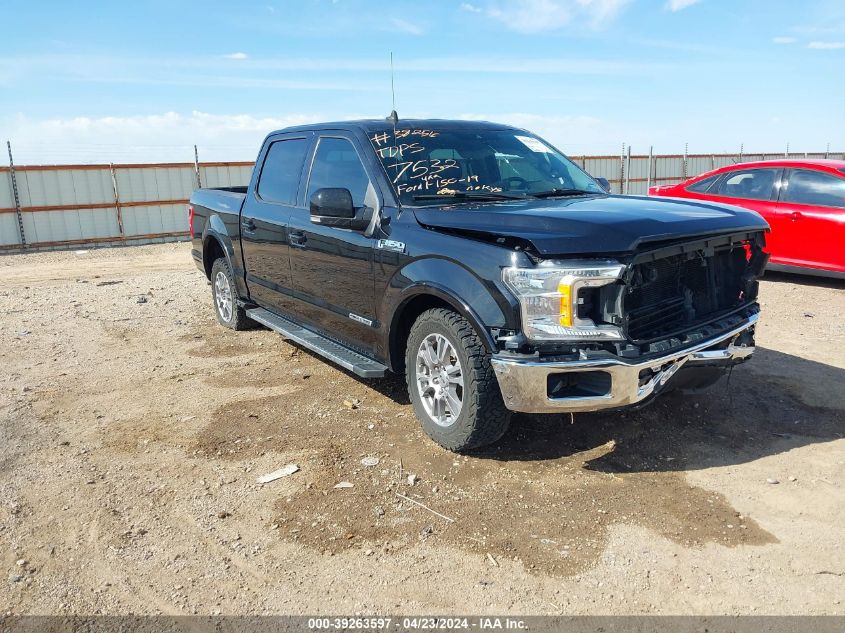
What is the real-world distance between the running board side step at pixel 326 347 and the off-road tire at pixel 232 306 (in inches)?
25.9

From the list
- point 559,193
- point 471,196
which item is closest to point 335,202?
point 471,196

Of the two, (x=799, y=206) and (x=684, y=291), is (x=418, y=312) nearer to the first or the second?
(x=684, y=291)

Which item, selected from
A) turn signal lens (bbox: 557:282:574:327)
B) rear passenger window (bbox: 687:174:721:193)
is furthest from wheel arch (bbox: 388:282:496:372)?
rear passenger window (bbox: 687:174:721:193)

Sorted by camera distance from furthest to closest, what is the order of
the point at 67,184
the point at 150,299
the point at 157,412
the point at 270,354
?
the point at 67,184 → the point at 150,299 → the point at 270,354 → the point at 157,412

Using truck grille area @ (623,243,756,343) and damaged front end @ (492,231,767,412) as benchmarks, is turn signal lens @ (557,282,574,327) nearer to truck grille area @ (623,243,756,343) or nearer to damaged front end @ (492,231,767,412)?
damaged front end @ (492,231,767,412)

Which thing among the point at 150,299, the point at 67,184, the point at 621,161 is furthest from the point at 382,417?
the point at 621,161

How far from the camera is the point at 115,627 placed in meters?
2.64

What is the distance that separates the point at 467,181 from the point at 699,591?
2.75m

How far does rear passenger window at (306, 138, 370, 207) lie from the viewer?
4527 millimetres

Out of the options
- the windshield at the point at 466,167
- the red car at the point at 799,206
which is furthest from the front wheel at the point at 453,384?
the red car at the point at 799,206

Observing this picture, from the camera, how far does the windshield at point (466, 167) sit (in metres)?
4.31

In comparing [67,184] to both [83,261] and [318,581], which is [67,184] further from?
[318,581]

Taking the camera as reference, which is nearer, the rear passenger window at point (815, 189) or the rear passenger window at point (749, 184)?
the rear passenger window at point (815, 189)

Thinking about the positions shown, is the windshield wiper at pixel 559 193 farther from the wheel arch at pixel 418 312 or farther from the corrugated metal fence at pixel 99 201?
the corrugated metal fence at pixel 99 201
